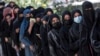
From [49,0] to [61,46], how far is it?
6686mm

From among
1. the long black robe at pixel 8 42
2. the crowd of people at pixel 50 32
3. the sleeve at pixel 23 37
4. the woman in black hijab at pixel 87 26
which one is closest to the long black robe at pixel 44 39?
the crowd of people at pixel 50 32

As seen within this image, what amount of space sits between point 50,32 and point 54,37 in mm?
160

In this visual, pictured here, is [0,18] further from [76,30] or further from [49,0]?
[76,30]

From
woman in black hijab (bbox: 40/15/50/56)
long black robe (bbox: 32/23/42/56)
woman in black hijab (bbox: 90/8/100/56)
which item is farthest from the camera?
long black robe (bbox: 32/23/42/56)

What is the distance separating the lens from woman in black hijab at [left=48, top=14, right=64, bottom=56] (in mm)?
7176

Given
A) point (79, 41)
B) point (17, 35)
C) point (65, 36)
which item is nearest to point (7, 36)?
point (17, 35)

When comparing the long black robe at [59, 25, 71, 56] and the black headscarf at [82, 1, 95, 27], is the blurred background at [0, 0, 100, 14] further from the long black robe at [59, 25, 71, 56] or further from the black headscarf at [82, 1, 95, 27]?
the black headscarf at [82, 1, 95, 27]

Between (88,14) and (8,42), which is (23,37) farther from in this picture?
(88,14)

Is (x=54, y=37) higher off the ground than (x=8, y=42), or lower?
higher

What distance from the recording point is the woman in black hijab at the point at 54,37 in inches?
283

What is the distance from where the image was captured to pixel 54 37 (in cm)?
721

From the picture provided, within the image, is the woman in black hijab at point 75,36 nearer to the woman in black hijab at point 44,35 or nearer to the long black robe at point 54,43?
the long black robe at point 54,43

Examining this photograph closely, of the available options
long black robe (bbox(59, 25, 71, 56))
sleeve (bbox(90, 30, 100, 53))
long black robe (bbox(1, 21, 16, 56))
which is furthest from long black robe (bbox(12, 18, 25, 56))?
sleeve (bbox(90, 30, 100, 53))

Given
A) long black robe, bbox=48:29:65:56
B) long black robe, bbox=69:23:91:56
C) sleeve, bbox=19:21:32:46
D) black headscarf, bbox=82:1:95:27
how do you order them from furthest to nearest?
1. sleeve, bbox=19:21:32:46
2. long black robe, bbox=48:29:65:56
3. long black robe, bbox=69:23:91:56
4. black headscarf, bbox=82:1:95:27
